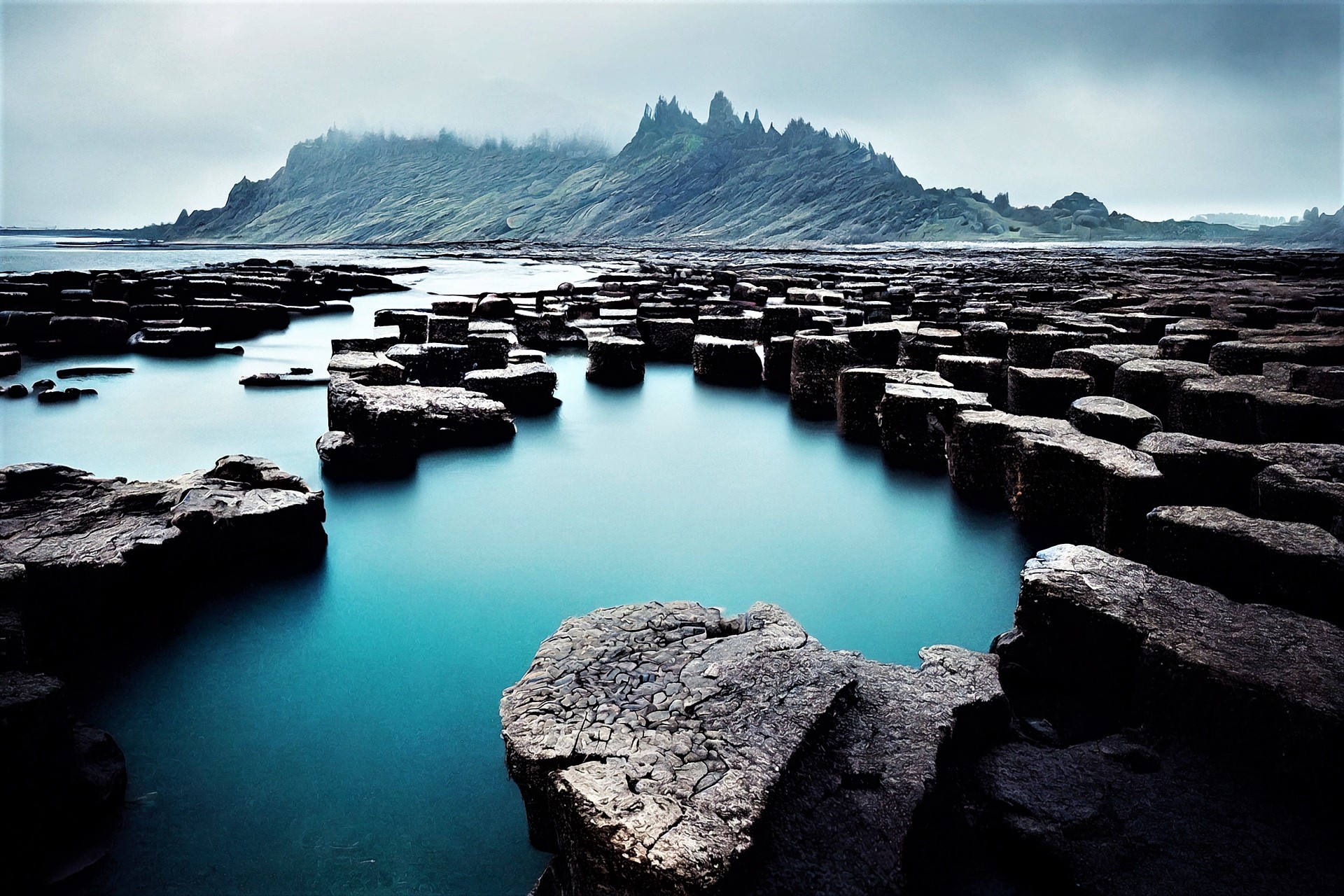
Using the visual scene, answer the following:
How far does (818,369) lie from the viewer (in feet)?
17.8

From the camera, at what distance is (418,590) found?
8.79ft

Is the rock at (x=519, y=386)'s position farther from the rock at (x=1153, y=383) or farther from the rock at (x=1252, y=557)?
the rock at (x=1252, y=557)

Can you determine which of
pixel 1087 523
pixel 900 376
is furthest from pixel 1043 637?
pixel 900 376

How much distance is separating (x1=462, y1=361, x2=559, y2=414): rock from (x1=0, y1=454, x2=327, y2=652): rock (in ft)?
7.53

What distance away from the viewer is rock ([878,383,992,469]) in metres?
4.00

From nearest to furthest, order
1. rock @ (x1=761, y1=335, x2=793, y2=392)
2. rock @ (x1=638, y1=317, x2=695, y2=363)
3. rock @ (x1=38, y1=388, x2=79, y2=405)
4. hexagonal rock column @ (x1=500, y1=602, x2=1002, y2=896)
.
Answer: hexagonal rock column @ (x1=500, y1=602, x2=1002, y2=896) → rock @ (x1=38, y1=388, x2=79, y2=405) → rock @ (x1=761, y1=335, x2=793, y2=392) → rock @ (x1=638, y1=317, x2=695, y2=363)

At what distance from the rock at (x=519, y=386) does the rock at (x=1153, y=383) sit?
12.4 ft

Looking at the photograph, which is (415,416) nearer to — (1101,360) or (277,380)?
(277,380)

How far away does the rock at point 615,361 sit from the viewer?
21.3 ft

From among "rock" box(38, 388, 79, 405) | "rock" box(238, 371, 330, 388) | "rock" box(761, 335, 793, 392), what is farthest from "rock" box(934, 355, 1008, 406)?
"rock" box(38, 388, 79, 405)

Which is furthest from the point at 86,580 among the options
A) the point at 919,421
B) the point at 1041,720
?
the point at 919,421

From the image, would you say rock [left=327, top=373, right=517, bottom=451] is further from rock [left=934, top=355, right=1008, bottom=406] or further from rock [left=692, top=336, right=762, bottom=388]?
rock [left=934, top=355, right=1008, bottom=406]

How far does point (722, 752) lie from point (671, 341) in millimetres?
6706

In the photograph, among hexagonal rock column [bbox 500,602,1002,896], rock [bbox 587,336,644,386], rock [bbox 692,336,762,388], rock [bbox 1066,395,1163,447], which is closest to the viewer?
hexagonal rock column [bbox 500,602,1002,896]
